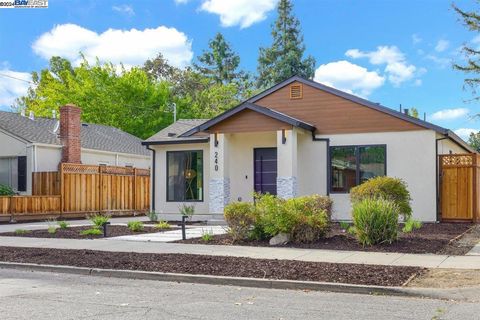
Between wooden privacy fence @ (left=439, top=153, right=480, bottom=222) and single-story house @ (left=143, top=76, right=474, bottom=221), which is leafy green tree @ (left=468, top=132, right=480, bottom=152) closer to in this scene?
single-story house @ (left=143, top=76, right=474, bottom=221)

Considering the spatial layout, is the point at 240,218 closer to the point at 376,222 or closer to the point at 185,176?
the point at 376,222

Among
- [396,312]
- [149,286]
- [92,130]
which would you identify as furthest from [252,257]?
[92,130]

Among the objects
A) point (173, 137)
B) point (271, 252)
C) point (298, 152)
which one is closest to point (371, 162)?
point (298, 152)

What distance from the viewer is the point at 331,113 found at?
62.4 ft

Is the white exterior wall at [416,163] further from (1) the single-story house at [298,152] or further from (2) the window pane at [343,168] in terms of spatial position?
(2) the window pane at [343,168]

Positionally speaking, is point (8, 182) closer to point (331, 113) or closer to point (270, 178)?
point (270, 178)

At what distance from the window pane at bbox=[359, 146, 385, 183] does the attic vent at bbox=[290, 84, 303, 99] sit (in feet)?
9.72

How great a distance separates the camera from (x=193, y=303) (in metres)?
7.28

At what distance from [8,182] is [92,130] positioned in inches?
276

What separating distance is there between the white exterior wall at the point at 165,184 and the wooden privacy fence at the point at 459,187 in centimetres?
817

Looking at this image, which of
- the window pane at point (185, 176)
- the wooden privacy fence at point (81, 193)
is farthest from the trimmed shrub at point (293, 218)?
the wooden privacy fence at point (81, 193)

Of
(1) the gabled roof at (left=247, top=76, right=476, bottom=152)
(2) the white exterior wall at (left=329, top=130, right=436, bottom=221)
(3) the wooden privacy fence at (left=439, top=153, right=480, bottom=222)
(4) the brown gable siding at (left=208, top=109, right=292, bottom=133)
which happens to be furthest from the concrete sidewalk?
(1) the gabled roof at (left=247, top=76, right=476, bottom=152)

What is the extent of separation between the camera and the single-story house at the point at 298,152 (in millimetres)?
17844

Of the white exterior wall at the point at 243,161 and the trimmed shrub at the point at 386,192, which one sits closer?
the trimmed shrub at the point at 386,192
